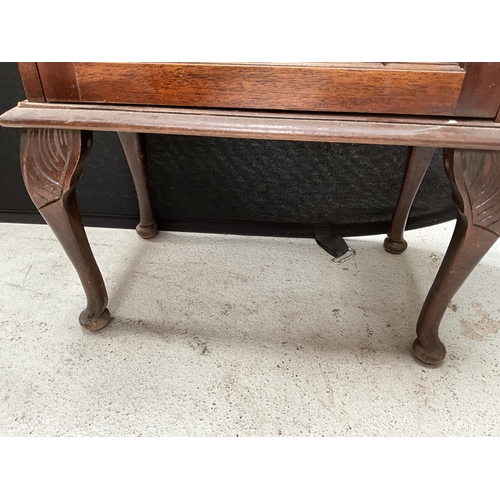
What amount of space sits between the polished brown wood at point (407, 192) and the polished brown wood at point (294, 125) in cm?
38

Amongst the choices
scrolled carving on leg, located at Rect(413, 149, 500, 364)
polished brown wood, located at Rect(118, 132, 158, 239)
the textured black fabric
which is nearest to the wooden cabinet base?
scrolled carving on leg, located at Rect(413, 149, 500, 364)

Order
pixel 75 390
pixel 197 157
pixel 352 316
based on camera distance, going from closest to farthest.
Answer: pixel 75 390
pixel 352 316
pixel 197 157

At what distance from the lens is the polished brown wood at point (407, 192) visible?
0.88 metres

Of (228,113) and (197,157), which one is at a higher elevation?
(228,113)

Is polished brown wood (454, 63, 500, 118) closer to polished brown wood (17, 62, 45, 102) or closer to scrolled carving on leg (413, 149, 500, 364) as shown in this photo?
scrolled carving on leg (413, 149, 500, 364)

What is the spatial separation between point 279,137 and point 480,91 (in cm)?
24

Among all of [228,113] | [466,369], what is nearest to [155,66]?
[228,113]

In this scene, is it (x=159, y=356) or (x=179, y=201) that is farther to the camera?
(x=179, y=201)

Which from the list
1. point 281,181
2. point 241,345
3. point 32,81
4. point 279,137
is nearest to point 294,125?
point 279,137

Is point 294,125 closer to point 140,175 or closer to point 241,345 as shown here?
point 241,345

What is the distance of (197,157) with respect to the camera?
1.04m

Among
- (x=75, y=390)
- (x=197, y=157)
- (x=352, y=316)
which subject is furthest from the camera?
(x=197, y=157)
